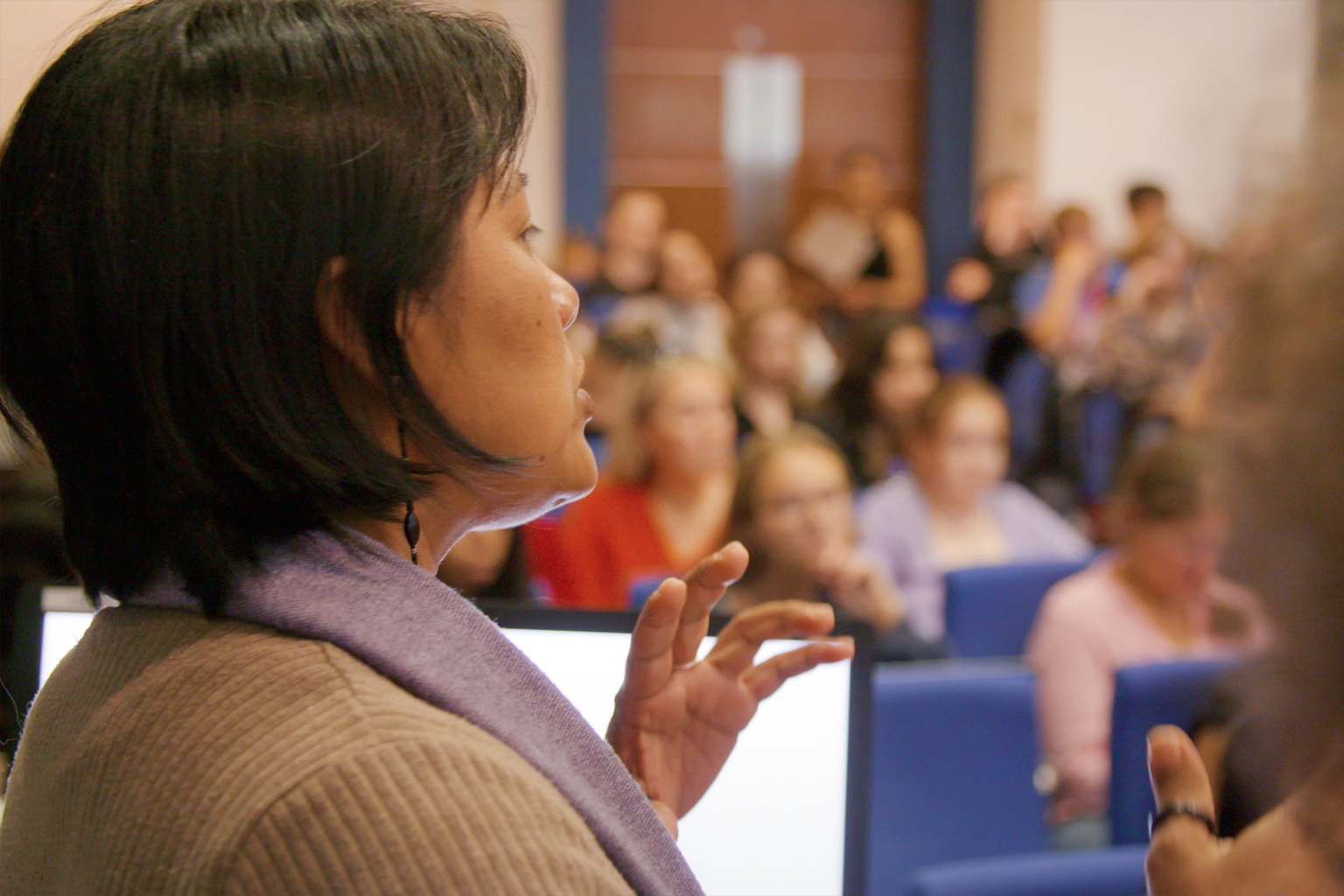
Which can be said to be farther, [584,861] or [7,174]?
[7,174]

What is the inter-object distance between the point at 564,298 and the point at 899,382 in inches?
136

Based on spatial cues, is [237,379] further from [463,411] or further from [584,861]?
[584,861]

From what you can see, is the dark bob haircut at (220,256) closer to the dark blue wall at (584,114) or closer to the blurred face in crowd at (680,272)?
the blurred face in crowd at (680,272)

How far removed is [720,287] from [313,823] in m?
6.42

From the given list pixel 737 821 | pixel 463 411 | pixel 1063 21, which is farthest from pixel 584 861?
pixel 1063 21

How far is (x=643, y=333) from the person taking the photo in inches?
167

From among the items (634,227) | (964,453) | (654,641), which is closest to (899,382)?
(964,453)

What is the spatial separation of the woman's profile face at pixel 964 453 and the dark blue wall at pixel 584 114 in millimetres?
5696

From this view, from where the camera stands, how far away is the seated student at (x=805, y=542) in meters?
2.23

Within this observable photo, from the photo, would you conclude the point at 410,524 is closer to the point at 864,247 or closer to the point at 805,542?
the point at 805,542

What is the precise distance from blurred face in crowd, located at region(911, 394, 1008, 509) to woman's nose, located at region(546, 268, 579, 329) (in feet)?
7.92

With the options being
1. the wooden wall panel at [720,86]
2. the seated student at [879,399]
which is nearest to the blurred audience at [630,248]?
the seated student at [879,399]

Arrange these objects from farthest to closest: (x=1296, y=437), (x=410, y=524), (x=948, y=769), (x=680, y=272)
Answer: (x=680, y=272) → (x=948, y=769) → (x=410, y=524) → (x=1296, y=437)

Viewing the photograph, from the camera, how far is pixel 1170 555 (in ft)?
7.93
